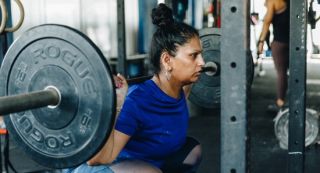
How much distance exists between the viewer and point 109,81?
1035 mm

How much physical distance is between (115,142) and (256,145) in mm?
2382

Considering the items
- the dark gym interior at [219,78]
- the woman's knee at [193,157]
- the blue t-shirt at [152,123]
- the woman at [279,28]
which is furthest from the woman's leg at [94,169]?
the woman at [279,28]

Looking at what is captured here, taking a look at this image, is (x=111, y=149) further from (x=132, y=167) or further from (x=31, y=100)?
(x=31, y=100)

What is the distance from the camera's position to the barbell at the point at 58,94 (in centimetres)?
104

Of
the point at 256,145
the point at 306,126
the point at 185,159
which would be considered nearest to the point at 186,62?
the point at 185,159

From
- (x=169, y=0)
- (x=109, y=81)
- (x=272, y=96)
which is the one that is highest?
(x=169, y=0)

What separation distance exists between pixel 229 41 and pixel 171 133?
0.51m

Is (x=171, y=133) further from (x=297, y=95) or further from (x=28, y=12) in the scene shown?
(x=28, y=12)

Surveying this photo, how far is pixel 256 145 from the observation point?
3.53 m

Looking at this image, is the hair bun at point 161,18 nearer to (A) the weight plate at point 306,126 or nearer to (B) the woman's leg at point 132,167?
(B) the woman's leg at point 132,167

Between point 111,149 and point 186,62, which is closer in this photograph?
point 111,149

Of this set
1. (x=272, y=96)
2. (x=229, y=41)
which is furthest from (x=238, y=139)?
(x=272, y=96)

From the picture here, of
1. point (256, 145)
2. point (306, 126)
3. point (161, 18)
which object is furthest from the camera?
point (256, 145)

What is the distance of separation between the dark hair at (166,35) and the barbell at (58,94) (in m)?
0.48
